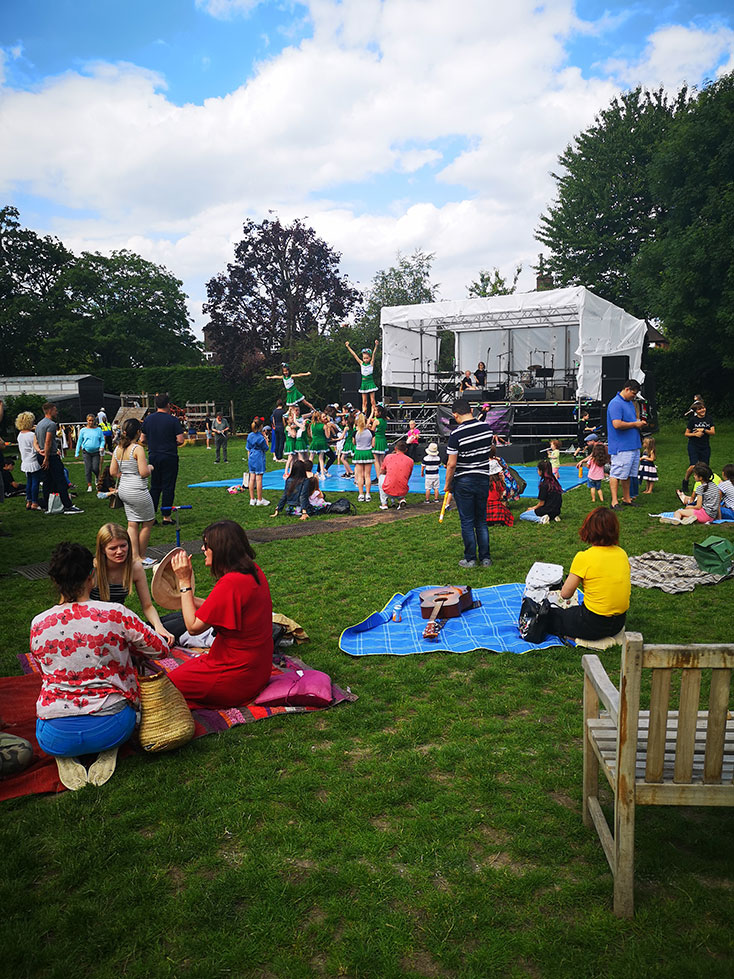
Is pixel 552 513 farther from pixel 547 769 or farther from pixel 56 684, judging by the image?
pixel 56 684

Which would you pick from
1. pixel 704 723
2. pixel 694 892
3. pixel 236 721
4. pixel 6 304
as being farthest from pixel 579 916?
pixel 6 304

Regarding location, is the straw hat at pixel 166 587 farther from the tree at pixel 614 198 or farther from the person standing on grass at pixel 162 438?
the tree at pixel 614 198

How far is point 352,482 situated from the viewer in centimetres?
1555

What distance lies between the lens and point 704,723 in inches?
113

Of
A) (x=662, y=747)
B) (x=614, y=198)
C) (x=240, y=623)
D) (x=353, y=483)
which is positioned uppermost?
(x=614, y=198)

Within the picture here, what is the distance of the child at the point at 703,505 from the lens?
30.6ft

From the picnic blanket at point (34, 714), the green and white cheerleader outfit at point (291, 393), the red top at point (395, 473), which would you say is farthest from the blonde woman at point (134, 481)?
the green and white cheerleader outfit at point (291, 393)

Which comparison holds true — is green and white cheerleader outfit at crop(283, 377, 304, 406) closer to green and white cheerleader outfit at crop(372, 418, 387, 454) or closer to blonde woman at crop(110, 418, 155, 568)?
green and white cheerleader outfit at crop(372, 418, 387, 454)

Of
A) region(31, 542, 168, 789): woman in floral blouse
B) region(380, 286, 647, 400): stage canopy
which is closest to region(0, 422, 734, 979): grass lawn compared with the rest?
region(31, 542, 168, 789): woman in floral blouse

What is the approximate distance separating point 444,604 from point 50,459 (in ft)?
28.4

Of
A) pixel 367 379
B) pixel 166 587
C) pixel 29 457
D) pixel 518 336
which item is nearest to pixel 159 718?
pixel 166 587

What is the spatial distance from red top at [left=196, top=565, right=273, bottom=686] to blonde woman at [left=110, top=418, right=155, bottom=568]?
344cm

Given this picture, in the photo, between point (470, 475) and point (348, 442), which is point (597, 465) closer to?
point (470, 475)

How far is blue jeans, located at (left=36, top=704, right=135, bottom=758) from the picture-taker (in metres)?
3.46
